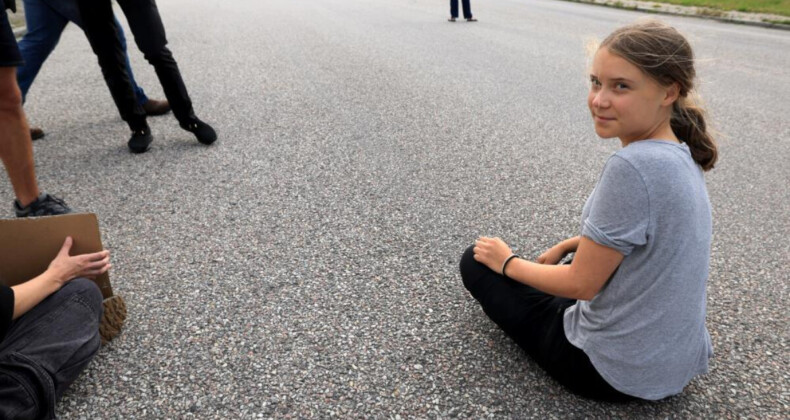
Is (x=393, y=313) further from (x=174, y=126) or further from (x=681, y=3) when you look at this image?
(x=681, y=3)

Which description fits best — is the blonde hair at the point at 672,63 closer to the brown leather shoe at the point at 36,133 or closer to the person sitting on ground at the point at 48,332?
the person sitting on ground at the point at 48,332

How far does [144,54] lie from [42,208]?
4.50 ft

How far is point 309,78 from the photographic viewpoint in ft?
20.8

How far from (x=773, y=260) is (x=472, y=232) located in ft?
4.78

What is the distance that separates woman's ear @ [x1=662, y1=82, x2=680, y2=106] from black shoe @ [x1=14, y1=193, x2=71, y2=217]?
2.73m

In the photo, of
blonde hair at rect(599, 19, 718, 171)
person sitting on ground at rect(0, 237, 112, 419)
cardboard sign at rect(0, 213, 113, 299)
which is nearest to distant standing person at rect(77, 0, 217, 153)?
cardboard sign at rect(0, 213, 113, 299)

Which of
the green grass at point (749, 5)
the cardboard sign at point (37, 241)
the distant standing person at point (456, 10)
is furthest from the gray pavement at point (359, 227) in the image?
the green grass at point (749, 5)

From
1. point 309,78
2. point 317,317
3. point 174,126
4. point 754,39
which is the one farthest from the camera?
point 754,39

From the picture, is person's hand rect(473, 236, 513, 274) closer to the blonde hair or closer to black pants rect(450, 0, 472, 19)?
the blonde hair

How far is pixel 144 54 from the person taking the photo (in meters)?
3.84

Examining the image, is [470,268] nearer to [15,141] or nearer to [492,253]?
[492,253]

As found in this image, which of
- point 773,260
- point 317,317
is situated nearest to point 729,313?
point 773,260

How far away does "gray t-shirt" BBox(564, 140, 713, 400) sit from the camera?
151 centimetres

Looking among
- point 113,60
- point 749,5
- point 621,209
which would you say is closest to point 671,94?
point 621,209
